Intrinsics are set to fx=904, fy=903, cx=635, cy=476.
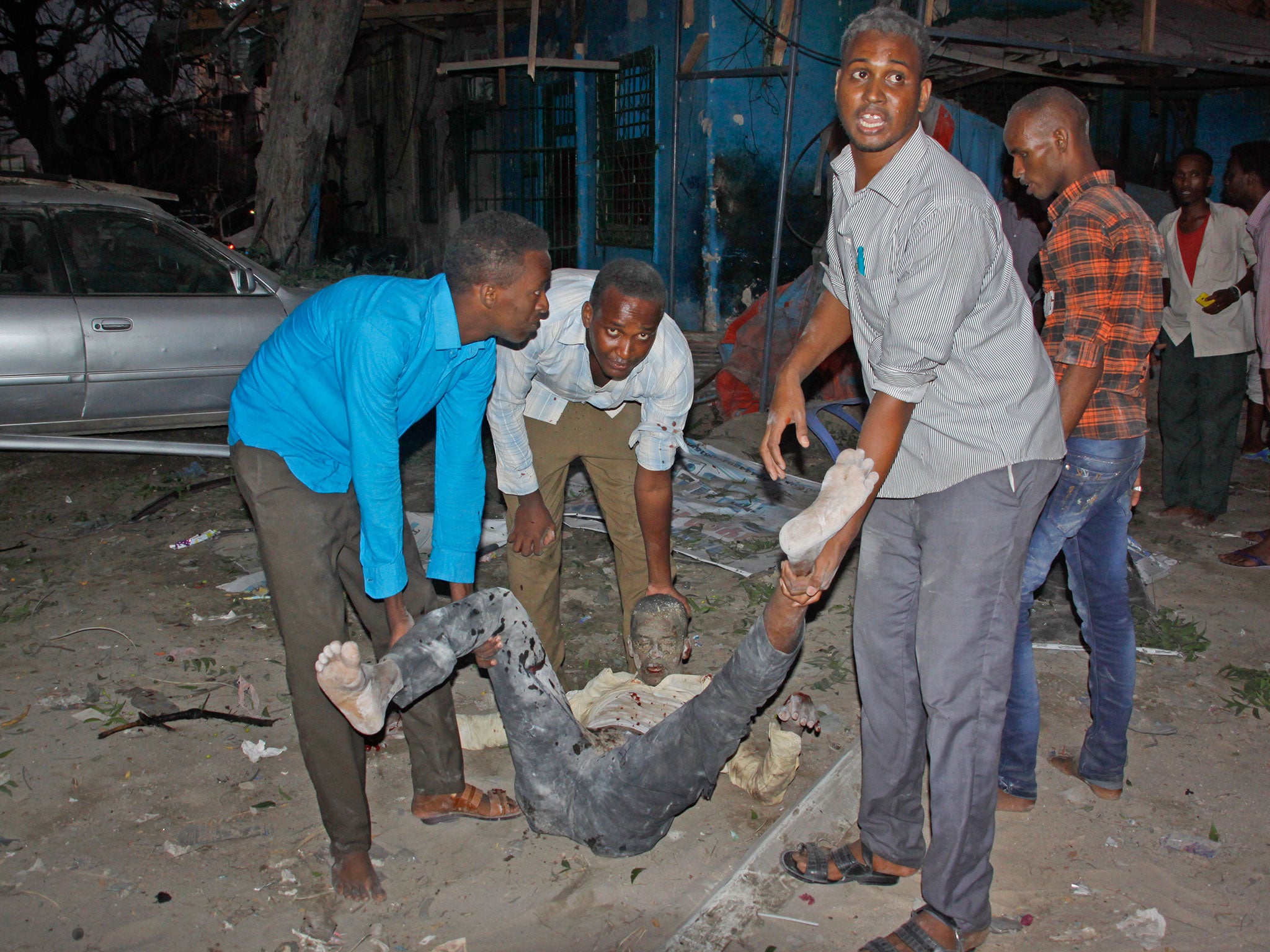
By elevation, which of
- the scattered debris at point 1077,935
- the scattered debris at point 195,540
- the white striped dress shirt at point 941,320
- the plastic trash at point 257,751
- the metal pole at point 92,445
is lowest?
the scattered debris at point 1077,935

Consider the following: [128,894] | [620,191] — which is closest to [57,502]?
[128,894]

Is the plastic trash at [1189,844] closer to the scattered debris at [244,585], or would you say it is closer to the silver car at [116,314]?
the scattered debris at [244,585]

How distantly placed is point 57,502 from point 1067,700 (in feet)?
19.0

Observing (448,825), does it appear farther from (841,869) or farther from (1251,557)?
(1251,557)

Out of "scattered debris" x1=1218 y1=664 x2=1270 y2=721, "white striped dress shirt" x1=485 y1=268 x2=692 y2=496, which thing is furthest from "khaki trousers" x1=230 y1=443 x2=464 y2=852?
"scattered debris" x1=1218 y1=664 x2=1270 y2=721

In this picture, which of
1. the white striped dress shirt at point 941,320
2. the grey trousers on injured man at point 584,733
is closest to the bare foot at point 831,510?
the white striped dress shirt at point 941,320

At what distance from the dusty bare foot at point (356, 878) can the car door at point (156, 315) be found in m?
4.51

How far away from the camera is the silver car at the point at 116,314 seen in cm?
568

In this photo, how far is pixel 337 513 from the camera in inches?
96.0

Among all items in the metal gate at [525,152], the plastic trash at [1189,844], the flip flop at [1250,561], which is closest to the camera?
the plastic trash at [1189,844]

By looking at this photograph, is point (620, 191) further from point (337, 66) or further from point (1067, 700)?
point (1067, 700)

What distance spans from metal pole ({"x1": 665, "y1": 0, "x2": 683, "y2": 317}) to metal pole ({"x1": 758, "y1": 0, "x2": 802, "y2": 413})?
143 centimetres

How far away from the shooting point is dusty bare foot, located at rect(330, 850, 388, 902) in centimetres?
250

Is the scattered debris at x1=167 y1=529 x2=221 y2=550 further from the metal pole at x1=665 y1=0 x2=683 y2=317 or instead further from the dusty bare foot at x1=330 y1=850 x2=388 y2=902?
the metal pole at x1=665 y1=0 x2=683 y2=317
